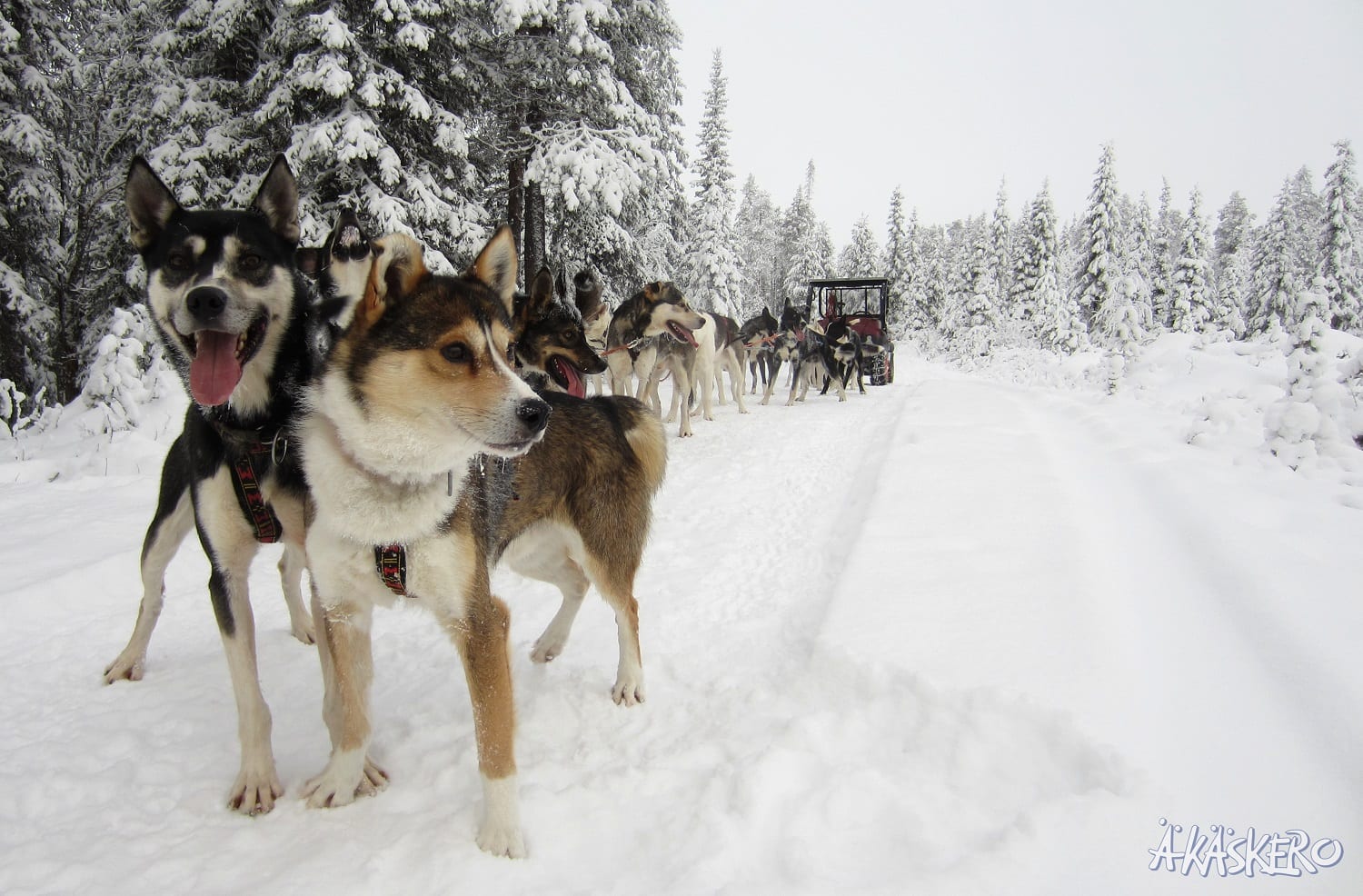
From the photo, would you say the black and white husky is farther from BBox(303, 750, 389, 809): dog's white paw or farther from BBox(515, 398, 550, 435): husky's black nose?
BBox(515, 398, 550, 435): husky's black nose

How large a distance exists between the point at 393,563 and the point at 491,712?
0.64 m

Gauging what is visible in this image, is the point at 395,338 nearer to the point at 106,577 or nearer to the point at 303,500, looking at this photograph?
the point at 303,500

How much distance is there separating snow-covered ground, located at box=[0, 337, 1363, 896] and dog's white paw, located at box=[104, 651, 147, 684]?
0.07 m

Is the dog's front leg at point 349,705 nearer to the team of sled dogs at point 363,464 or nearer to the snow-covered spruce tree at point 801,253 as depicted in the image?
the team of sled dogs at point 363,464

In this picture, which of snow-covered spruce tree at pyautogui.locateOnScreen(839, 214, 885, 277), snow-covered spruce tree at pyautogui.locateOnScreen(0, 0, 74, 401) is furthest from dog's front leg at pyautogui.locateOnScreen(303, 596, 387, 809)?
snow-covered spruce tree at pyautogui.locateOnScreen(839, 214, 885, 277)

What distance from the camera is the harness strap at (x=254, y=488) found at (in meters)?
2.59

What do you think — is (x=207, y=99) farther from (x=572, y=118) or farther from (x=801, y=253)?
(x=801, y=253)

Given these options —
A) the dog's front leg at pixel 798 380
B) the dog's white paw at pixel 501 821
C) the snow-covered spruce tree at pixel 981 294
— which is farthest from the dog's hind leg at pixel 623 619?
the snow-covered spruce tree at pixel 981 294

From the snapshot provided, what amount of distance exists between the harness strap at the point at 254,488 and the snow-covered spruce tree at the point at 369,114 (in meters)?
9.85

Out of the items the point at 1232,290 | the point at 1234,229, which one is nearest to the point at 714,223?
the point at 1232,290

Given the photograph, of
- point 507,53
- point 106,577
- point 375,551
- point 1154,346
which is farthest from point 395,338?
point 1154,346

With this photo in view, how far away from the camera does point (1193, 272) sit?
4372cm

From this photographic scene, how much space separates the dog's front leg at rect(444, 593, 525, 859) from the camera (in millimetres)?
2289

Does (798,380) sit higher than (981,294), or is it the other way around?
(981,294)
